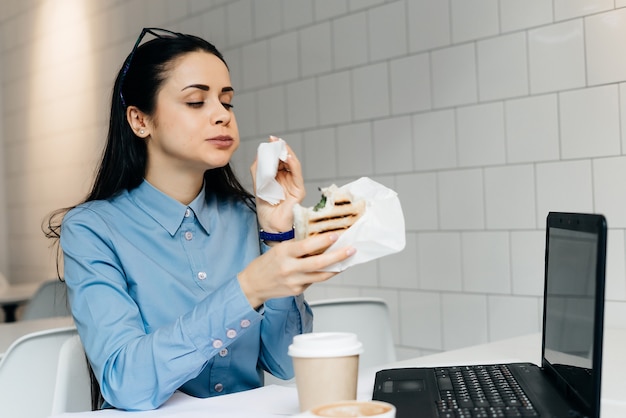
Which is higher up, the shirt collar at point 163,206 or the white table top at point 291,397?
the shirt collar at point 163,206

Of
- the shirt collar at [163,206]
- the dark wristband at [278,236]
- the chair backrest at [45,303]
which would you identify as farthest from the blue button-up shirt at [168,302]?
the chair backrest at [45,303]

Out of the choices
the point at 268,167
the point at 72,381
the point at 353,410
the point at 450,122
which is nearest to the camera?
the point at 353,410

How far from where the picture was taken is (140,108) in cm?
165

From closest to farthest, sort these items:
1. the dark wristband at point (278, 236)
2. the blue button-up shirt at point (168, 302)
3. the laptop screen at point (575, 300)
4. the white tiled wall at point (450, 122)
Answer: the laptop screen at point (575, 300), the blue button-up shirt at point (168, 302), the dark wristband at point (278, 236), the white tiled wall at point (450, 122)

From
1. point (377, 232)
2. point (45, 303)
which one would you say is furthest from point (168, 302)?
point (45, 303)

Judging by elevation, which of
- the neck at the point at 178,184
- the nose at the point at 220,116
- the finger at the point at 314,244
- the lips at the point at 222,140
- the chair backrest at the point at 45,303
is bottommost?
the chair backrest at the point at 45,303

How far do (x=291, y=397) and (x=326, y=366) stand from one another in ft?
0.81

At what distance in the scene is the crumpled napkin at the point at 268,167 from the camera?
132 centimetres

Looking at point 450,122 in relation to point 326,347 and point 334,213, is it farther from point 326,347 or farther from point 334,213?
point 326,347

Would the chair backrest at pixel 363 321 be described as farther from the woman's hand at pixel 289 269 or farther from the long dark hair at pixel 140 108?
the woman's hand at pixel 289 269

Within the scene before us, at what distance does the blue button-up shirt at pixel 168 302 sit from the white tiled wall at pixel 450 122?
28.9 inches

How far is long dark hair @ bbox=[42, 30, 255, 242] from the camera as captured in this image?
1.62 meters

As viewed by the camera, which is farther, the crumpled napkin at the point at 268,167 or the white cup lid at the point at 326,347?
the crumpled napkin at the point at 268,167

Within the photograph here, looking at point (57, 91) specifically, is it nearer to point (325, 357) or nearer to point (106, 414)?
point (106, 414)
